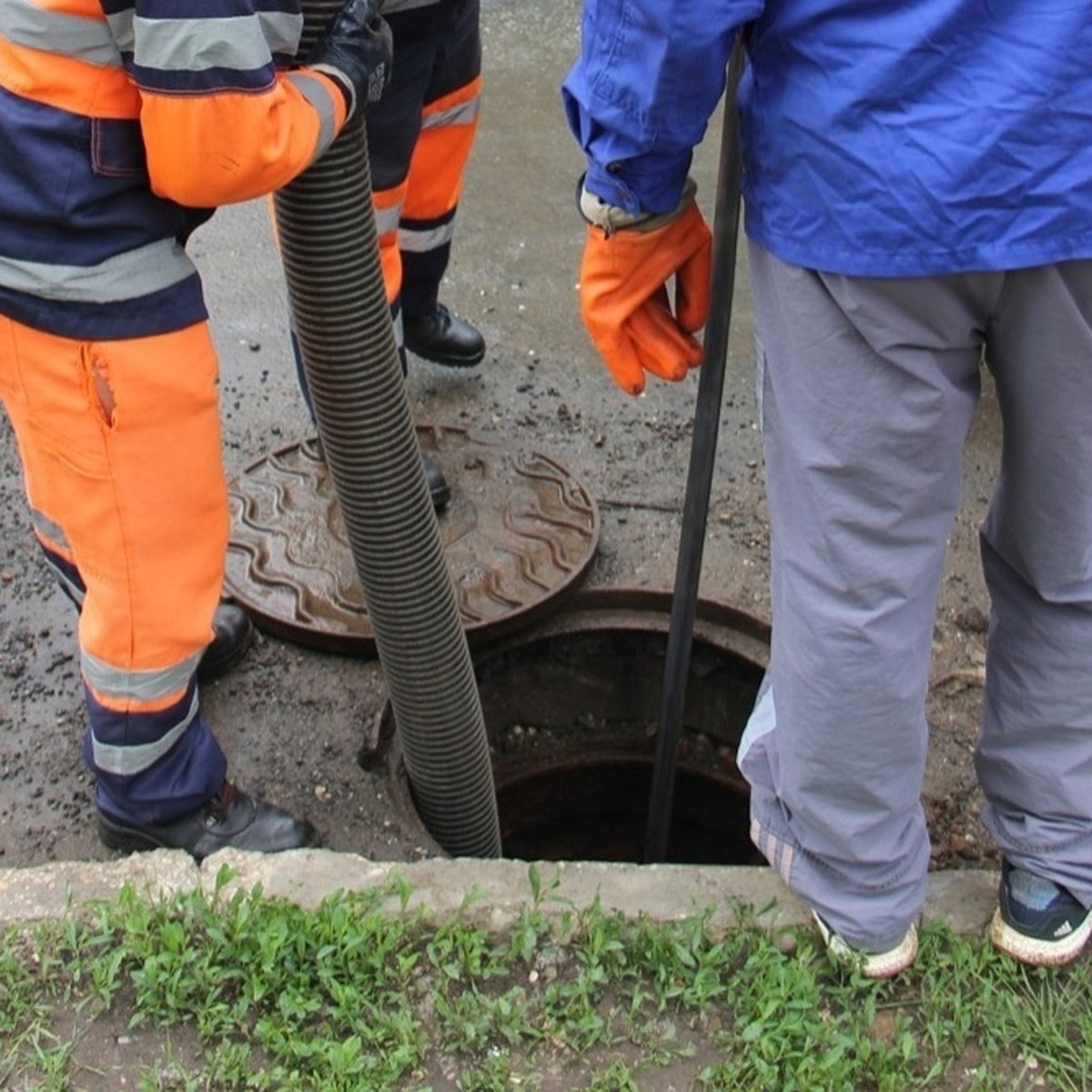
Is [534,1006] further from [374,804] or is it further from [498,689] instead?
[498,689]

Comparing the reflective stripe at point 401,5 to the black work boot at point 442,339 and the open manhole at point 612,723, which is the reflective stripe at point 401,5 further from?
the open manhole at point 612,723

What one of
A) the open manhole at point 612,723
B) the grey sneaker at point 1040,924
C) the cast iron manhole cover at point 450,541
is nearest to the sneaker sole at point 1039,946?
the grey sneaker at point 1040,924

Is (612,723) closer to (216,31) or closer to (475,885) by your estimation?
(475,885)

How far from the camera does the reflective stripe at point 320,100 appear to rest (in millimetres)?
2069

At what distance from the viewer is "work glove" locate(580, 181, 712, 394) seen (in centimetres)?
197

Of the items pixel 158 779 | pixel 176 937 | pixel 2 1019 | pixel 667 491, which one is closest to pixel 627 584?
pixel 667 491

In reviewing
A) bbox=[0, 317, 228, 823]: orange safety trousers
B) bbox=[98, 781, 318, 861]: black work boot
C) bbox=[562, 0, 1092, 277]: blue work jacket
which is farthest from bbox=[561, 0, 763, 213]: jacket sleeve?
bbox=[98, 781, 318, 861]: black work boot

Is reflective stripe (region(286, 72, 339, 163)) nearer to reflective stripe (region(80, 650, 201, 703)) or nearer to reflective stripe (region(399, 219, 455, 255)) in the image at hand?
reflective stripe (region(80, 650, 201, 703))

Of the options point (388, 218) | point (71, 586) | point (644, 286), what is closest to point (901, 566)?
point (644, 286)

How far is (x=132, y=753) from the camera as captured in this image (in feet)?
8.32

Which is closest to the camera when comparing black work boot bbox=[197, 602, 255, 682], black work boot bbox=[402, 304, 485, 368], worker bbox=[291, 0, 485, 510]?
worker bbox=[291, 0, 485, 510]

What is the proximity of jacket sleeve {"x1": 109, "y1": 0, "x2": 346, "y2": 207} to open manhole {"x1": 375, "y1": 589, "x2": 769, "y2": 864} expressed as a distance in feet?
4.42

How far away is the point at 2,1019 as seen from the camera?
6.93 ft

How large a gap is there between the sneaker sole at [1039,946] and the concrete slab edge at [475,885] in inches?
2.3
